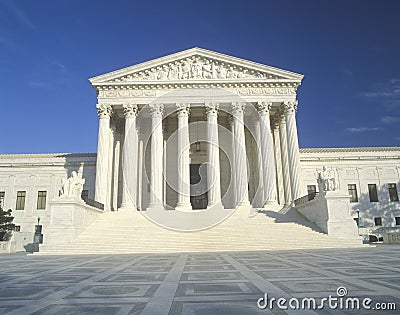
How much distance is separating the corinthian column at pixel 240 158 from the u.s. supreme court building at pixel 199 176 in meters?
0.11

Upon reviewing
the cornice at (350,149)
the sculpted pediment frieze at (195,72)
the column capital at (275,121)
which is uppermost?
the sculpted pediment frieze at (195,72)

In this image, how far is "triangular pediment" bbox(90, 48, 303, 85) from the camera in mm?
34031

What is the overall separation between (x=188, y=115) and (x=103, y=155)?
1013 centimetres

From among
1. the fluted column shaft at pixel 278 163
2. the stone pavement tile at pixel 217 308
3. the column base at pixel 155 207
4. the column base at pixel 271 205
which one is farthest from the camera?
the fluted column shaft at pixel 278 163

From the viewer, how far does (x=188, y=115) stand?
34844mm

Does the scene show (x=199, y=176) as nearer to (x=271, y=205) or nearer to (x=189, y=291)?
(x=271, y=205)

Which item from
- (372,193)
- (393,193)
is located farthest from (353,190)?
(393,193)

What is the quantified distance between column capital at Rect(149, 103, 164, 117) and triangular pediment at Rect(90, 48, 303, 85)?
262cm

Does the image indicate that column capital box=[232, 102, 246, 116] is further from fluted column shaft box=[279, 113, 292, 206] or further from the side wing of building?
the side wing of building

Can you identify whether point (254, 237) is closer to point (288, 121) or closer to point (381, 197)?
point (288, 121)

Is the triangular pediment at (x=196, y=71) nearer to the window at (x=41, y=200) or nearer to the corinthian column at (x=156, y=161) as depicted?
the corinthian column at (x=156, y=161)

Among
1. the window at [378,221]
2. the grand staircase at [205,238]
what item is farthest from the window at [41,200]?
the window at [378,221]

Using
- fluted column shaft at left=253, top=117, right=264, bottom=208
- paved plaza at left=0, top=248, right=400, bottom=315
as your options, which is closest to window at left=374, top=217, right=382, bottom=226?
fluted column shaft at left=253, top=117, right=264, bottom=208

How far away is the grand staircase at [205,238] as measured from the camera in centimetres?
1952
